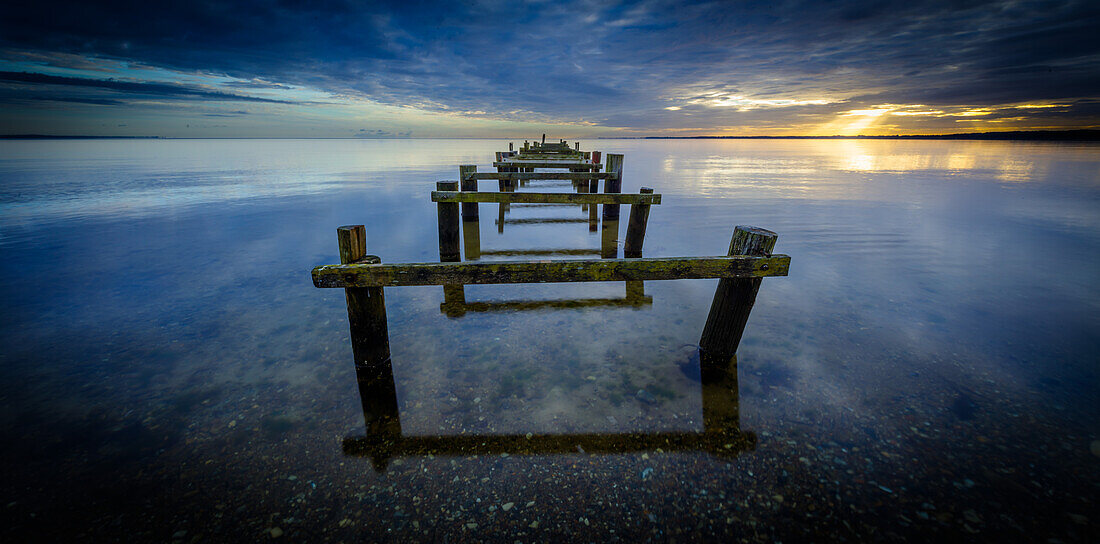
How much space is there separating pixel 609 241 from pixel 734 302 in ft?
24.3

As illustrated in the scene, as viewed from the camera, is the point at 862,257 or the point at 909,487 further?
the point at 862,257

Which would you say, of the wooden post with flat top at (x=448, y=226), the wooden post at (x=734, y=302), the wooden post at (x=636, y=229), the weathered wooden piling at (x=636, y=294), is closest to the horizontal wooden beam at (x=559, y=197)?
the wooden post with flat top at (x=448, y=226)

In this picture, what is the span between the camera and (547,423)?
395cm

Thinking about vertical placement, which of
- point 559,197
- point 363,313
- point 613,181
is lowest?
point 363,313

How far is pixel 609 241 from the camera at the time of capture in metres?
11.9

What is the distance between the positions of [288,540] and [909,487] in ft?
15.9

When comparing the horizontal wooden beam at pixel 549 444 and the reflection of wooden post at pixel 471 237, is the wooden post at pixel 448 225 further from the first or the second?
the horizontal wooden beam at pixel 549 444

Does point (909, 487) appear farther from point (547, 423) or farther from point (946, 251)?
point (946, 251)

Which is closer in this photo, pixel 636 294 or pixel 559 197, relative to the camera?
pixel 636 294

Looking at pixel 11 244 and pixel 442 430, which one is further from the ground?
pixel 11 244

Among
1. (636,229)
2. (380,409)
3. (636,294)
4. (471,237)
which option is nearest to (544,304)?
(636,294)

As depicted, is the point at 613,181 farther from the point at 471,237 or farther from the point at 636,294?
the point at 636,294

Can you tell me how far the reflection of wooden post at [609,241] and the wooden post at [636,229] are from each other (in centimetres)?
63

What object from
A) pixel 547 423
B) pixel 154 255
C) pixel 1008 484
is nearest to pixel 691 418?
pixel 547 423
